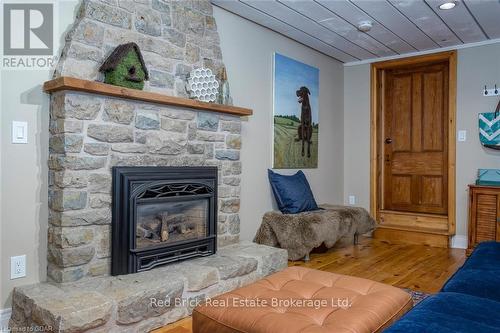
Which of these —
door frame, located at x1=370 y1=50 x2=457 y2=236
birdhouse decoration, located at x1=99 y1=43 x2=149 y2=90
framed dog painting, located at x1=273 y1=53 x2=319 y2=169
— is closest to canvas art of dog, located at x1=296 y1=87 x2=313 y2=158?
framed dog painting, located at x1=273 y1=53 x2=319 y2=169

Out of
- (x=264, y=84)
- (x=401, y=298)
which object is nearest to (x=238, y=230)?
(x=264, y=84)

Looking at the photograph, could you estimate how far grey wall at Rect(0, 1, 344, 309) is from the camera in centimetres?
218

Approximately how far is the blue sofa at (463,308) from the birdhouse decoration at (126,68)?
208 cm

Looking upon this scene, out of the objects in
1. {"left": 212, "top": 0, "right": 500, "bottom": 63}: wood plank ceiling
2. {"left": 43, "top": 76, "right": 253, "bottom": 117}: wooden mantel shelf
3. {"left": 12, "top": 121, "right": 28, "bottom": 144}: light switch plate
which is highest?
{"left": 212, "top": 0, "right": 500, "bottom": 63}: wood plank ceiling

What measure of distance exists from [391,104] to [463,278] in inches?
145

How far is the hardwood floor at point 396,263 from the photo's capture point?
10.2 ft

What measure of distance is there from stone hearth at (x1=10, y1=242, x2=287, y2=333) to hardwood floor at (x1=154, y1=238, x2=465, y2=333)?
3.62ft

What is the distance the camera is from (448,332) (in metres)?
1.20

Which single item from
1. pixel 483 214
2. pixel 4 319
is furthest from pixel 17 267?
pixel 483 214

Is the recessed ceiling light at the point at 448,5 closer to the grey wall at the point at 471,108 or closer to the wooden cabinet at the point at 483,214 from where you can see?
the grey wall at the point at 471,108

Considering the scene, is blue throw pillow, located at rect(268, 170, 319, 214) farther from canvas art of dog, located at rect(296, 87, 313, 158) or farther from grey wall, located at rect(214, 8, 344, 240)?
canvas art of dog, located at rect(296, 87, 313, 158)

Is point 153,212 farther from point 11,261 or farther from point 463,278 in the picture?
point 463,278

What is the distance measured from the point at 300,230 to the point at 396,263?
1.00 metres

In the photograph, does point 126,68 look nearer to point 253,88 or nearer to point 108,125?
point 108,125
